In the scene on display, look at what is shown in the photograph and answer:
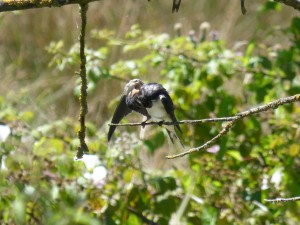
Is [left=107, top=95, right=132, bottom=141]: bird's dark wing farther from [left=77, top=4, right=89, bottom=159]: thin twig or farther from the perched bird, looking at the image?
[left=77, top=4, right=89, bottom=159]: thin twig

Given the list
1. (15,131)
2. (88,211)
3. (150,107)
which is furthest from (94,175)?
(150,107)

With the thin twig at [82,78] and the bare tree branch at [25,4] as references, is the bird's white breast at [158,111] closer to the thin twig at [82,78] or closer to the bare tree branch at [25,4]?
the thin twig at [82,78]

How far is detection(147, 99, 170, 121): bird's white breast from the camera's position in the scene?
262 centimetres

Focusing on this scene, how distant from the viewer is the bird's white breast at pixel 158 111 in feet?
8.59

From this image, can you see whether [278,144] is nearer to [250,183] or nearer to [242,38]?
[250,183]

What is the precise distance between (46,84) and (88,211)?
3727 millimetres

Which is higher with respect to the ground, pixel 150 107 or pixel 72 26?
pixel 150 107

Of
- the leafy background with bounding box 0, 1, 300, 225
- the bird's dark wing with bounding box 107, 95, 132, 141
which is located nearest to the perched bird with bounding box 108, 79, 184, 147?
→ the bird's dark wing with bounding box 107, 95, 132, 141

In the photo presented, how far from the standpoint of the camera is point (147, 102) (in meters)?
2.60

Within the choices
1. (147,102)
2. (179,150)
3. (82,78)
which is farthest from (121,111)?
(179,150)

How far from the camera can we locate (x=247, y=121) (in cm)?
360

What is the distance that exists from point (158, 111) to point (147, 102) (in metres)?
0.06

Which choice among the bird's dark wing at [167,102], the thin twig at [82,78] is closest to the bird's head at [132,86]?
the bird's dark wing at [167,102]

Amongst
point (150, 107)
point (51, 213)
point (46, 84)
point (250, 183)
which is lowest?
point (46, 84)
